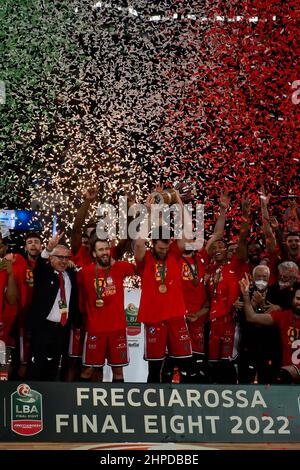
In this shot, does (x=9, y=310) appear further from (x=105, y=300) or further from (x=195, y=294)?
(x=195, y=294)

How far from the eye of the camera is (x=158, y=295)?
8812mm

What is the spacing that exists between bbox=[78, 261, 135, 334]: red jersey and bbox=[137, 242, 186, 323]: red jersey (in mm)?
199

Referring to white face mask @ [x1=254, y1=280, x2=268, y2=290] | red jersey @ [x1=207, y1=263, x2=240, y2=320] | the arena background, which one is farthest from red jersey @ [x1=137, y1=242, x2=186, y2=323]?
the arena background

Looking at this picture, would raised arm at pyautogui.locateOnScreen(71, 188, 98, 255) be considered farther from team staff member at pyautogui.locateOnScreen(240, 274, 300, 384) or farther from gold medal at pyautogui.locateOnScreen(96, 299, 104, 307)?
team staff member at pyautogui.locateOnScreen(240, 274, 300, 384)

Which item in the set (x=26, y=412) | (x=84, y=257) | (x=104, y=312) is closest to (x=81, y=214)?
(x=84, y=257)

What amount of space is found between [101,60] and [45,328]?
821 centimetres

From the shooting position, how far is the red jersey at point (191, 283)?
925cm

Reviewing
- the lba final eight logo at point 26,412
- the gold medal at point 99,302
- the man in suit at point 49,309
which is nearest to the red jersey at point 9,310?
the man in suit at point 49,309

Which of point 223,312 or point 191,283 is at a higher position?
point 191,283

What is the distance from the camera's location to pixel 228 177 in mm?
15062

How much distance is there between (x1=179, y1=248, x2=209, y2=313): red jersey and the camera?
925 cm

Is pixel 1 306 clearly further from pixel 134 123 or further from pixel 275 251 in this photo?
pixel 134 123

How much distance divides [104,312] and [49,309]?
0.50 metres
